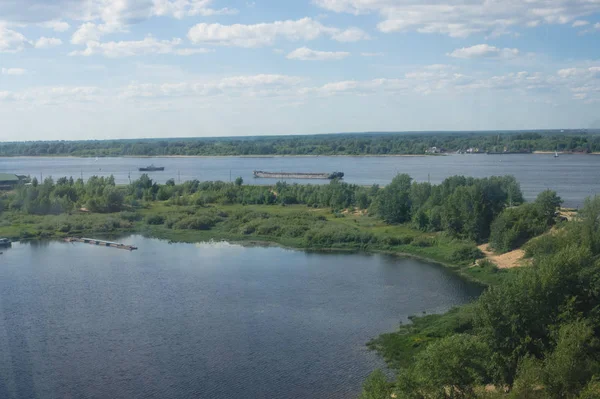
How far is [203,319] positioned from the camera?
993 cm

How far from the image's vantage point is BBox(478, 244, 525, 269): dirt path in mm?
13070

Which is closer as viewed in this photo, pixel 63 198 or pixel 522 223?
pixel 522 223

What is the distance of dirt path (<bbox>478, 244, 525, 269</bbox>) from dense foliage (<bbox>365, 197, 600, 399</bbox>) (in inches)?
178

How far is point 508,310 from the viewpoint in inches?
277

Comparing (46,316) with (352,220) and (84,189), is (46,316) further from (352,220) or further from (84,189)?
(84,189)

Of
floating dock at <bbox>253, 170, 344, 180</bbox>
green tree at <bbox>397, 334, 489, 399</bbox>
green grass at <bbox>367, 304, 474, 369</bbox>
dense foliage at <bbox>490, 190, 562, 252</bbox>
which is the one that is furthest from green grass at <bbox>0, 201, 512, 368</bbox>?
floating dock at <bbox>253, 170, 344, 180</bbox>

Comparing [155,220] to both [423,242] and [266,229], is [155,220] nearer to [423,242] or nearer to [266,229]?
[266,229]

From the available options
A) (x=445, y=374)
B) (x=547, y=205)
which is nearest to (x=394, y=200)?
(x=547, y=205)

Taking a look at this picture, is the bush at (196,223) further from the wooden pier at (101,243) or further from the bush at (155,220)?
the wooden pier at (101,243)

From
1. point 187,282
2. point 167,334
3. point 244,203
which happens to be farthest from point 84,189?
point 167,334

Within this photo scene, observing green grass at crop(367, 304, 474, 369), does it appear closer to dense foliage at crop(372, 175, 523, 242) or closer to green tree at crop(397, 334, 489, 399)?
green tree at crop(397, 334, 489, 399)

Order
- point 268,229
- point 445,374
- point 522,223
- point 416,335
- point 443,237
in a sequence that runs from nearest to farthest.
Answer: point 445,374 < point 416,335 < point 522,223 < point 443,237 < point 268,229

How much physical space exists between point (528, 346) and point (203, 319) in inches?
200

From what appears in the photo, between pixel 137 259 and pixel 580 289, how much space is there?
34.0ft
